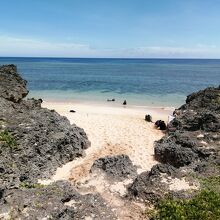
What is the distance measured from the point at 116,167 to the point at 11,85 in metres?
10.7

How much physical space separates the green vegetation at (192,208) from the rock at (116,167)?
2960 mm

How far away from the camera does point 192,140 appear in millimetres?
18516

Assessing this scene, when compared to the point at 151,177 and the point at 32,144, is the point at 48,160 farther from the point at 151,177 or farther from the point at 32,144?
the point at 151,177

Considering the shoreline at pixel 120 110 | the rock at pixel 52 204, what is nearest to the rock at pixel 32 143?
the rock at pixel 52 204

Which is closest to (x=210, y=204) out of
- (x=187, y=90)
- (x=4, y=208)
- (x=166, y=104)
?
(x=4, y=208)

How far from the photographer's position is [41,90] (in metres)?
57.6

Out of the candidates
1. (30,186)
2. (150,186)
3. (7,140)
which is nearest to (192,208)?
(150,186)

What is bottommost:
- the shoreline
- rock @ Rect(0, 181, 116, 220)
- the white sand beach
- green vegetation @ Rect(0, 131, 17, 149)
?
the shoreline

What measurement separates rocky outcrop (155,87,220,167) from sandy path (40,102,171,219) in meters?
0.95

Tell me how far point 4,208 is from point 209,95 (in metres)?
19.3

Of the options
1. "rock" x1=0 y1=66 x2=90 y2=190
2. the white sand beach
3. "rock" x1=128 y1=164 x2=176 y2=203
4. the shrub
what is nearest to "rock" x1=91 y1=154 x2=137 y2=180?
the white sand beach

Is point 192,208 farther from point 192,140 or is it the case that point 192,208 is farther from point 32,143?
point 32,143

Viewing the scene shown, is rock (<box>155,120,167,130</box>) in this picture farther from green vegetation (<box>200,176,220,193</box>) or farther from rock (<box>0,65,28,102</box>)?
green vegetation (<box>200,176,220,193</box>)

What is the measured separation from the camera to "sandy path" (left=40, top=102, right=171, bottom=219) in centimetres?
1282
